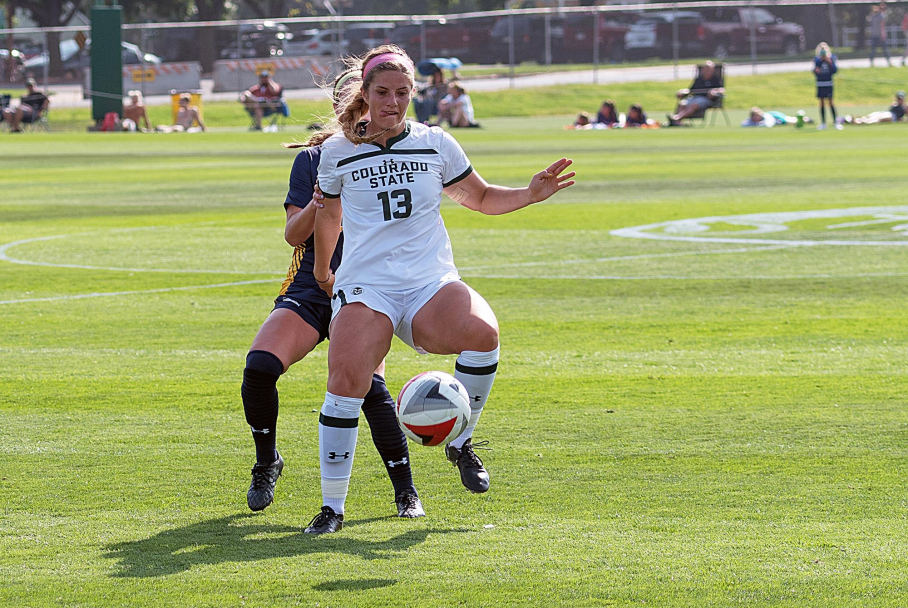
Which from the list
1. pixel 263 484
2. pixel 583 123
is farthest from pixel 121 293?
pixel 583 123

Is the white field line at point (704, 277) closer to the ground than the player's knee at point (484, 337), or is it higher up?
closer to the ground

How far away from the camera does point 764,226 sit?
1655cm

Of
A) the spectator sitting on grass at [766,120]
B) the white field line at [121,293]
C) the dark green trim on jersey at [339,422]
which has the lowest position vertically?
the white field line at [121,293]

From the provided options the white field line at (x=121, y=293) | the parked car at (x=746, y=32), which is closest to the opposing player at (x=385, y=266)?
the white field line at (x=121, y=293)

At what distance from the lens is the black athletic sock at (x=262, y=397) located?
5.69 m

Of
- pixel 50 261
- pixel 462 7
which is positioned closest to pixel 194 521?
pixel 50 261

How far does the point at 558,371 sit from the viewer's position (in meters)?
8.38

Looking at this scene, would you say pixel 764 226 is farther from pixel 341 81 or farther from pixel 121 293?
pixel 341 81

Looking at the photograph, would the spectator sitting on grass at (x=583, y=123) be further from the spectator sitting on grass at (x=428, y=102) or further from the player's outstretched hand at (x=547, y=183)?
the player's outstretched hand at (x=547, y=183)

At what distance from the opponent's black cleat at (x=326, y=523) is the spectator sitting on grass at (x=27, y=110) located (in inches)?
1471

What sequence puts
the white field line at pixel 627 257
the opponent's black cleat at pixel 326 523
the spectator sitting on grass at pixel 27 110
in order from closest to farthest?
the opponent's black cleat at pixel 326 523, the white field line at pixel 627 257, the spectator sitting on grass at pixel 27 110

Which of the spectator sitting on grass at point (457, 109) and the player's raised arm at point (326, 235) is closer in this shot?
the player's raised arm at point (326, 235)

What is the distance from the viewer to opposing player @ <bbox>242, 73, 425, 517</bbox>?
5656 mm

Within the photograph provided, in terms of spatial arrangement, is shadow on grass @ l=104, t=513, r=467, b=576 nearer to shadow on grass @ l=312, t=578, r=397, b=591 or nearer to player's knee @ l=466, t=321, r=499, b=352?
shadow on grass @ l=312, t=578, r=397, b=591
